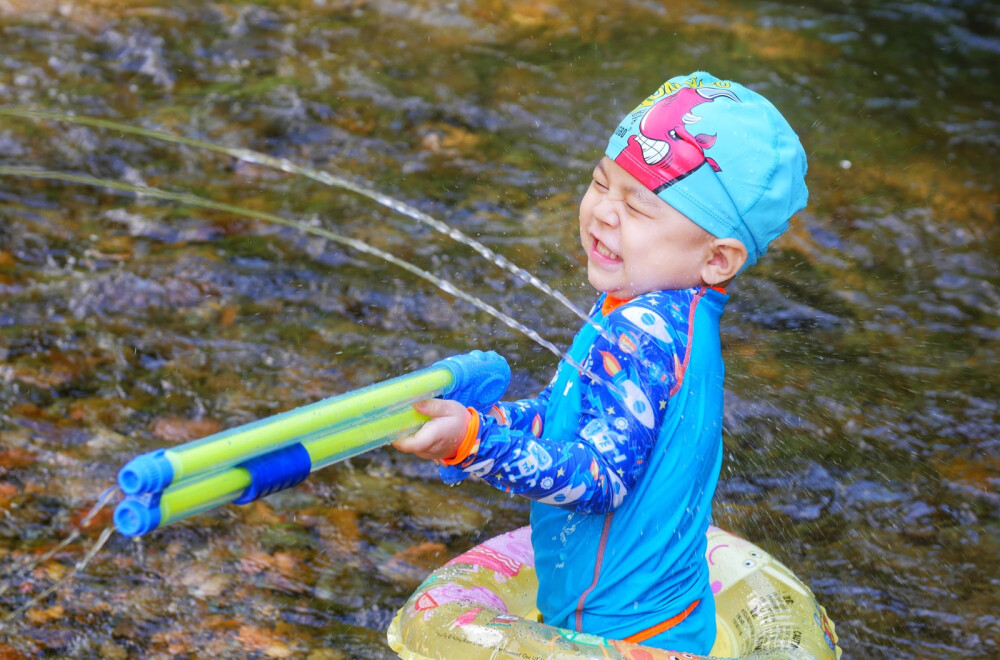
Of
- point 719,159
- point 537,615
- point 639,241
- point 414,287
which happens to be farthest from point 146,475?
point 414,287

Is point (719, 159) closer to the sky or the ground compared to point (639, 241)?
closer to the sky

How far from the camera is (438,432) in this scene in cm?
193

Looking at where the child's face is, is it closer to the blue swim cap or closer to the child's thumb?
the blue swim cap

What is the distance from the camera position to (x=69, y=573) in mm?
3432

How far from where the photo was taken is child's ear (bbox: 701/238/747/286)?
235 centimetres

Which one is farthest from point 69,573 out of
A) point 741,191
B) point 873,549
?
point 873,549

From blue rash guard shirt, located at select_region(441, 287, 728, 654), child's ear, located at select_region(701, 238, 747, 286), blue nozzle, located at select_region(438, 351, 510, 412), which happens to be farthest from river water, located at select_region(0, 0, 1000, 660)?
child's ear, located at select_region(701, 238, 747, 286)

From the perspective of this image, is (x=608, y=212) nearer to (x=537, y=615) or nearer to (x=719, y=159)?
(x=719, y=159)

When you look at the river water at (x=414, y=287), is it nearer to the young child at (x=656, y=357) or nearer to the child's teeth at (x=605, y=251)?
the young child at (x=656, y=357)

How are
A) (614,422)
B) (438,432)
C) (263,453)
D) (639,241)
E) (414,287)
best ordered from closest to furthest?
(263,453)
(438,432)
(614,422)
(639,241)
(414,287)

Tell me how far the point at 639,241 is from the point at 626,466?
52 cm

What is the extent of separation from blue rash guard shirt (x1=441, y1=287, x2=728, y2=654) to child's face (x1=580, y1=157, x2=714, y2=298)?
0.06 meters

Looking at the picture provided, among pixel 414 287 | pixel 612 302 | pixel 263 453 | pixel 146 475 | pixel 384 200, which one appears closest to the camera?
pixel 146 475

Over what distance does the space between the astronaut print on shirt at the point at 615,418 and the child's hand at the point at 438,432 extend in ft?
0.34
